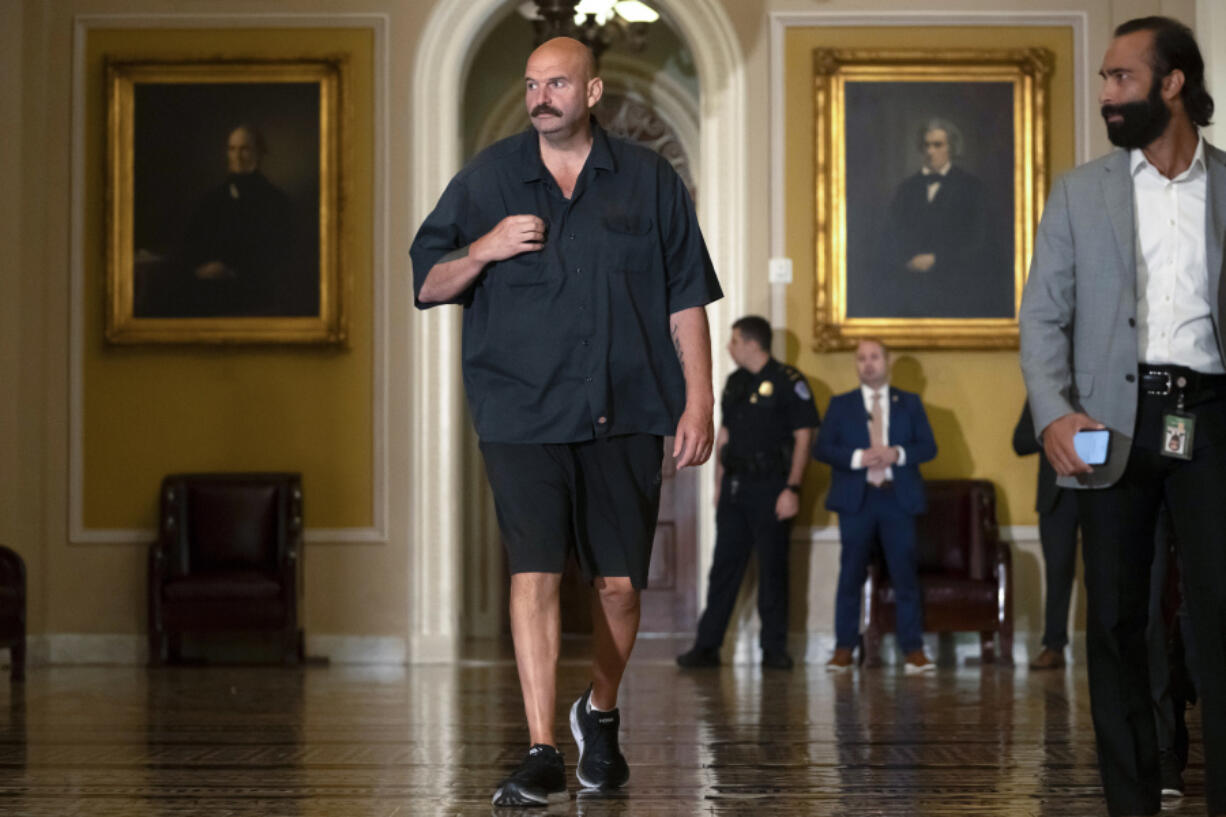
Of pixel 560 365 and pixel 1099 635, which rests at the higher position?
pixel 560 365

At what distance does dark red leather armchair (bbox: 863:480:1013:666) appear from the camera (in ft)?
24.5

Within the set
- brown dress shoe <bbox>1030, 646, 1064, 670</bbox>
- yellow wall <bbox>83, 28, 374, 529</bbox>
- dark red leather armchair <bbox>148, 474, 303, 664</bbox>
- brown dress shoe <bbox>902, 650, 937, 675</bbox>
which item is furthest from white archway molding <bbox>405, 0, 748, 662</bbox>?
brown dress shoe <bbox>1030, 646, 1064, 670</bbox>

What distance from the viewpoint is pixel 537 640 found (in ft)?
10.9

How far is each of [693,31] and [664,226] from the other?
15.8 ft

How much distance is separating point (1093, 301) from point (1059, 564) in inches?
171

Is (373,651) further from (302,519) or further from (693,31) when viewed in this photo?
(693,31)

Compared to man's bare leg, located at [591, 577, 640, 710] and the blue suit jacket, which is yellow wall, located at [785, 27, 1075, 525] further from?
man's bare leg, located at [591, 577, 640, 710]

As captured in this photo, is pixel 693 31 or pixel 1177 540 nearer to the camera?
pixel 1177 540

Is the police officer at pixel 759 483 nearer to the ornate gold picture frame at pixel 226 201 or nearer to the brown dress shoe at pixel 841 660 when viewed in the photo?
the brown dress shoe at pixel 841 660

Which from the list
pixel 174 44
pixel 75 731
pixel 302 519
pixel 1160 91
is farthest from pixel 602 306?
pixel 174 44

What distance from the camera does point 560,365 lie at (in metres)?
3.35

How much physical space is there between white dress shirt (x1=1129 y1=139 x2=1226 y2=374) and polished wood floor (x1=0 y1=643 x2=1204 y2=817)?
98cm

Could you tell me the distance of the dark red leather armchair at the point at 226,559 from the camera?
7531mm

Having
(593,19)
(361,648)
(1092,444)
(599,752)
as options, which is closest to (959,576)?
(361,648)
